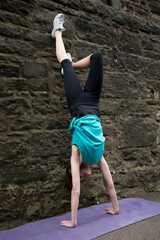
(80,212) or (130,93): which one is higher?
(130,93)

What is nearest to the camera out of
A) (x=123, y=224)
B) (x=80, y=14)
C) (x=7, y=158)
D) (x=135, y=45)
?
(x=123, y=224)

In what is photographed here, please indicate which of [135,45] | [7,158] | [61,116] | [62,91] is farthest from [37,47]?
[135,45]

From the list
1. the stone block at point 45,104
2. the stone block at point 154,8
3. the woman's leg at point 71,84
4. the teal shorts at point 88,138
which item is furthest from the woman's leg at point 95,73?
the stone block at point 154,8

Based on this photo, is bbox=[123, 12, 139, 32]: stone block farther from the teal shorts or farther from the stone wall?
the teal shorts

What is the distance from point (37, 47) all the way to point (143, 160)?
215 centimetres

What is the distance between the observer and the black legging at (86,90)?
8.05 feet

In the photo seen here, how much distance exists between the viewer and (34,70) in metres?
2.75

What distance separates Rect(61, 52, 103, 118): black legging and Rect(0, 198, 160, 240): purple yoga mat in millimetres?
1089

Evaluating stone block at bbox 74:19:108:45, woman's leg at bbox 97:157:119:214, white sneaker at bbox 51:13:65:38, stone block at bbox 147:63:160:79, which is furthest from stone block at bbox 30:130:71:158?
stone block at bbox 147:63:160:79

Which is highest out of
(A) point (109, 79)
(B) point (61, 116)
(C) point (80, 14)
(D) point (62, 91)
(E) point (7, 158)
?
(C) point (80, 14)

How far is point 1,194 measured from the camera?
2.38 metres

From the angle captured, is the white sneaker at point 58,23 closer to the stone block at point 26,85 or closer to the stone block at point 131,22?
the stone block at point 26,85

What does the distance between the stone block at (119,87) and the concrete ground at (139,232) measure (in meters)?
1.69

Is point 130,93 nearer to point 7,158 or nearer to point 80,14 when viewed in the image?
point 80,14
